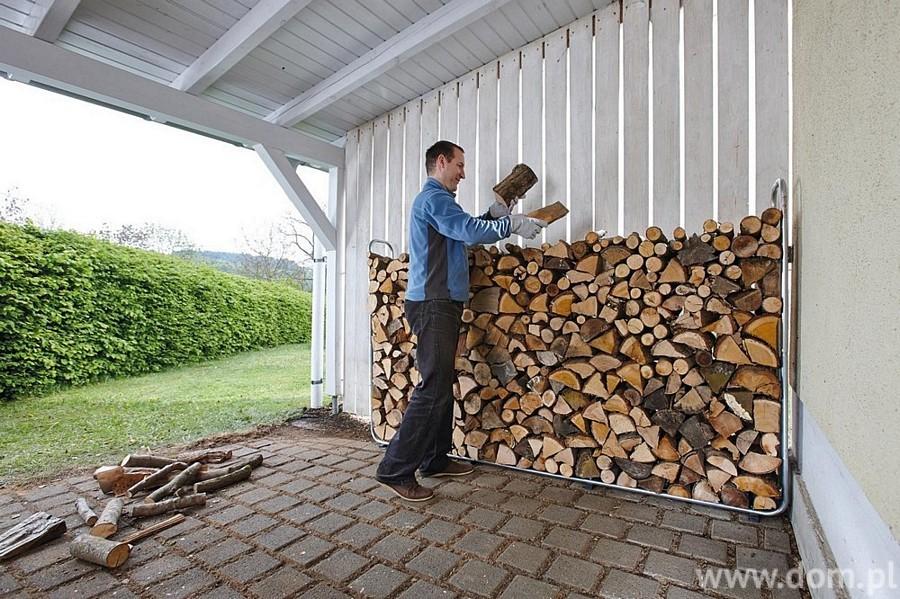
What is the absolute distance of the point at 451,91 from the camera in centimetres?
340

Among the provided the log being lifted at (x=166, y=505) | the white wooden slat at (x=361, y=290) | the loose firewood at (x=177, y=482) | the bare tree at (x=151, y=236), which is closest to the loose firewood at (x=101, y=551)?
the log being lifted at (x=166, y=505)

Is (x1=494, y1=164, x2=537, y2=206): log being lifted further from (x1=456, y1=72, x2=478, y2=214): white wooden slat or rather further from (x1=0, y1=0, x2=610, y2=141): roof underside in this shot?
(x1=0, y1=0, x2=610, y2=141): roof underside

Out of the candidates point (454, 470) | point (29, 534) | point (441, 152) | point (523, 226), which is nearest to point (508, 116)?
point (441, 152)

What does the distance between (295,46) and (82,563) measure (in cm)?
293

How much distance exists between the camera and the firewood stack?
76.3 inches

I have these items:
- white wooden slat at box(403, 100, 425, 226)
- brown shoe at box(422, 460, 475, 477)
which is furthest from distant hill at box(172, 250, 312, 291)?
brown shoe at box(422, 460, 475, 477)

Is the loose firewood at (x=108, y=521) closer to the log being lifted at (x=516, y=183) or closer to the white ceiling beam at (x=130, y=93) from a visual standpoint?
the white ceiling beam at (x=130, y=93)

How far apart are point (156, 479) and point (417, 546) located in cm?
147

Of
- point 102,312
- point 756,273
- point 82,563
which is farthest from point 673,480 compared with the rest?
point 102,312

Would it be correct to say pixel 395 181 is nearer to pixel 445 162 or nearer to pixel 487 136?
pixel 487 136

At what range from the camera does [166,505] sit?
6.77 ft

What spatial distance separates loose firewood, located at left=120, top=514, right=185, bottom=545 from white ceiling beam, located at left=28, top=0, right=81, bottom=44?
8.46ft

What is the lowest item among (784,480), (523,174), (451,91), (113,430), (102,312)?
(113,430)

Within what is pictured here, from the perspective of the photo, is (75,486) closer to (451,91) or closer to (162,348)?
(451,91)
